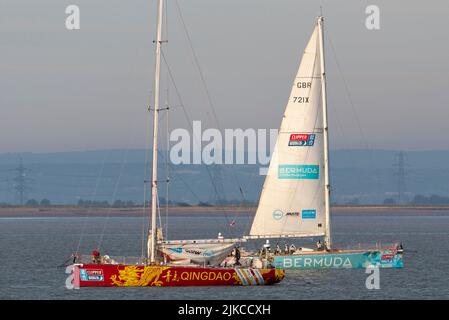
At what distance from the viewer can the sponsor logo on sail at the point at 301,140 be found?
7256 centimetres

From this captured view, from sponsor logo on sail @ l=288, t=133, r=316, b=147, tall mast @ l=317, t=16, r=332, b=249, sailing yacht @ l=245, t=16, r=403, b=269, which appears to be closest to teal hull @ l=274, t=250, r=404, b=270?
sailing yacht @ l=245, t=16, r=403, b=269

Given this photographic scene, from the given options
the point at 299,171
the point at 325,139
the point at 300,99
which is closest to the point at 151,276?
the point at 299,171

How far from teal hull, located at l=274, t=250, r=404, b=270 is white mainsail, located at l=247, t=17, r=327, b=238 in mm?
3510

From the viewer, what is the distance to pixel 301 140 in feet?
238

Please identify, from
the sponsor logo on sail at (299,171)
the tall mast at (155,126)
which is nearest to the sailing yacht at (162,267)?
the tall mast at (155,126)

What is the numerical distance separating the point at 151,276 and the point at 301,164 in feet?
59.6

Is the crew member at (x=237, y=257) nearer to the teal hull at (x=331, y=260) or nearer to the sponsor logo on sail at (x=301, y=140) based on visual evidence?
the teal hull at (x=331, y=260)

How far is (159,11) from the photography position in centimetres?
5956

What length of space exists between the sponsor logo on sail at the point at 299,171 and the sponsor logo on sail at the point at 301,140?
1.36 metres

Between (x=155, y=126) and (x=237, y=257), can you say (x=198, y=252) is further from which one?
(x=155, y=126)
